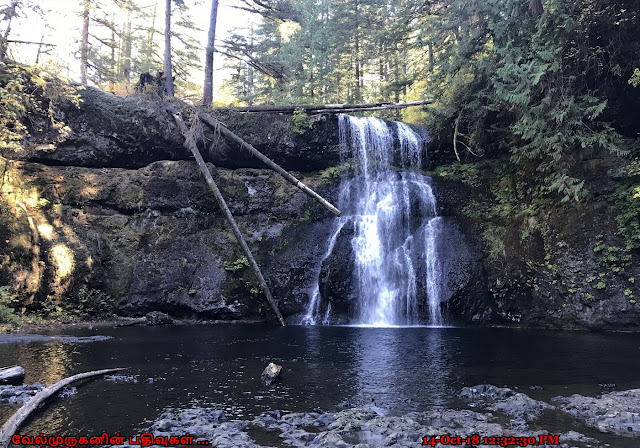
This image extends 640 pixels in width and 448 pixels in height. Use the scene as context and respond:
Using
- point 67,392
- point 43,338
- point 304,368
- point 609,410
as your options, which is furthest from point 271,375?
point 43,338

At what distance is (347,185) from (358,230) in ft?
8.56

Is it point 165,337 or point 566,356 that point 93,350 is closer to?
point 165,337

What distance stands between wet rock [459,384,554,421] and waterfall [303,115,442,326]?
861cm

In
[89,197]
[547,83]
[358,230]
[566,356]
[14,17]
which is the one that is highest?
[14,17]

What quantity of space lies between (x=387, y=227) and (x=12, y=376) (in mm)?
12634

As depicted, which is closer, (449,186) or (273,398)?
(273,398)

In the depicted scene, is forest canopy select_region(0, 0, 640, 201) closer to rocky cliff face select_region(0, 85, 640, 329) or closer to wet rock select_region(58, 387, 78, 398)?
rocky cliff face select_region(0, 85, 640, 329)

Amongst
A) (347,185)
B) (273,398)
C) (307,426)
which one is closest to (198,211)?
(347,185)

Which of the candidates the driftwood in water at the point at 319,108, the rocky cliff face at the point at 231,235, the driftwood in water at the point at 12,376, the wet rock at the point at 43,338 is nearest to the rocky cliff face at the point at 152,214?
the rocky cliff face at the point at 231,235

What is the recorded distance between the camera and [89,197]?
53.1 ft

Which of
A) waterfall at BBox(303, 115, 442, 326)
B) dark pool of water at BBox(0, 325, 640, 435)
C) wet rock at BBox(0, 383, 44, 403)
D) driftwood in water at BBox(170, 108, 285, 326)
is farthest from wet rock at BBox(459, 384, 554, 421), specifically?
driftwood in water at BBox(170, 108, 285, 326)

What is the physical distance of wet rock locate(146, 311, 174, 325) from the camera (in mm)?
14219

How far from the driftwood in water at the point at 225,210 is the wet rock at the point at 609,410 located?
1035 cm
